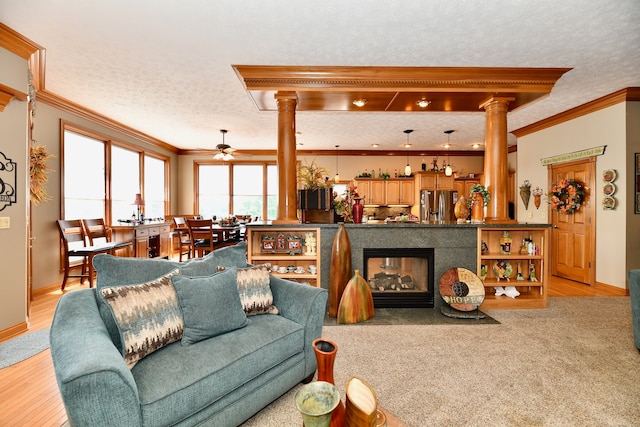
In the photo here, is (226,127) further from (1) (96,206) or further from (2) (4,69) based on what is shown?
(2) (4,69)

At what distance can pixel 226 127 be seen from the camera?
6266mm

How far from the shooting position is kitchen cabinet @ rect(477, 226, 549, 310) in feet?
12.6

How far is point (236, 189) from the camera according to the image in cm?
893

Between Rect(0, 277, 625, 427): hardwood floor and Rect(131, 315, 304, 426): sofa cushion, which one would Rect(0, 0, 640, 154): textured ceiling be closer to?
Rect(131, 315, 304, 426): sofa cushion

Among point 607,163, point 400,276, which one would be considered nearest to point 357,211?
point 400,276

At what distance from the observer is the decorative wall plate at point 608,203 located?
4520mm

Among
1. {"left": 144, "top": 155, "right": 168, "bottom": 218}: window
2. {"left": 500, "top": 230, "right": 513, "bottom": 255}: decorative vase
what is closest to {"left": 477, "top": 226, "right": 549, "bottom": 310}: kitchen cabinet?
{"left": 500, "top": 230, "right": 513, "bottom": 255}: decorative vase

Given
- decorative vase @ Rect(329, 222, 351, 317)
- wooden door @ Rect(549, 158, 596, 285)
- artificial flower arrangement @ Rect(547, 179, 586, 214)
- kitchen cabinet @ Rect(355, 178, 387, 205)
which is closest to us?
decorative vase @ Rect(329, 222, 351, 317)

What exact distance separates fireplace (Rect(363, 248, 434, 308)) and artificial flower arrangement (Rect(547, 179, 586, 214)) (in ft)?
9.94

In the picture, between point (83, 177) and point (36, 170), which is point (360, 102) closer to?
Answer: point (36, 170)

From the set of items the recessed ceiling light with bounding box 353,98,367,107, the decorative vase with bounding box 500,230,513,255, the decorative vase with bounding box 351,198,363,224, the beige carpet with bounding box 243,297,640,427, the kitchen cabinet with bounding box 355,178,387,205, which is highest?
the recessed ceiling light with bounding box 353,98,367,107

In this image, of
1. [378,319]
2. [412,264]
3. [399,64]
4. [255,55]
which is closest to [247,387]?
[378,319]

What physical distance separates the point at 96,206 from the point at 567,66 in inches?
289

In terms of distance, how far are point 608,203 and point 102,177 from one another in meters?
8.35
